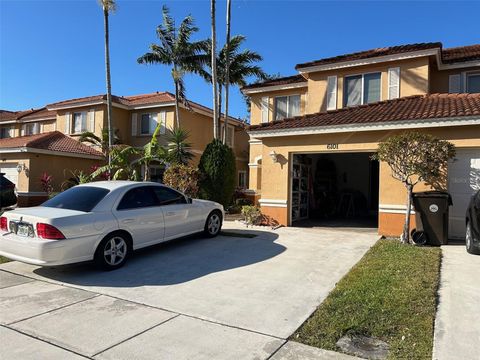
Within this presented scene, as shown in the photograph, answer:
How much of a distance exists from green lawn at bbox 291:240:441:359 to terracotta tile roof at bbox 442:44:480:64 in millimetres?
11097

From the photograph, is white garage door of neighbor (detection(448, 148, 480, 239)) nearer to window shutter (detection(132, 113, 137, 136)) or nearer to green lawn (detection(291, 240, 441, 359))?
green lawn (detection(291, 240, 441, 359))

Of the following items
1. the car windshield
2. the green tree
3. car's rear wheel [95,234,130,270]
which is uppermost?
the green tree

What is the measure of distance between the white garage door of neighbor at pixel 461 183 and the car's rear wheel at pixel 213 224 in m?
6.16

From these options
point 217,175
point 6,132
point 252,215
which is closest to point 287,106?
point 217,175

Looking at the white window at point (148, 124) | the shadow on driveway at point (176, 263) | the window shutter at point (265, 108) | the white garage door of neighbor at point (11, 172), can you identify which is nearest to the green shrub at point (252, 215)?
the shadow on driveway at point (176, 263)

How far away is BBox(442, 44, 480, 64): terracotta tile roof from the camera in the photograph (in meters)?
14.7

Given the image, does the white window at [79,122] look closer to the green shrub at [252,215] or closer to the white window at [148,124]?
the white window at [148,124]

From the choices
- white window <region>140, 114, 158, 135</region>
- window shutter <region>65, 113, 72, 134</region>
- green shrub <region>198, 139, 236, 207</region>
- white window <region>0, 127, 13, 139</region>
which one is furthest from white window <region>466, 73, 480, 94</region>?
white window <region>0, 127, 13, 139</region>

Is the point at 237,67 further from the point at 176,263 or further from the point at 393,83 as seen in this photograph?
the point at 176,263

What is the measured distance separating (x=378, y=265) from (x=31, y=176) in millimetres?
19229

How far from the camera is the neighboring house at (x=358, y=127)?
992 centimetres

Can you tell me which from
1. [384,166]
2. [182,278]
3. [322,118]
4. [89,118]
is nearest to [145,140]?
[89,118]

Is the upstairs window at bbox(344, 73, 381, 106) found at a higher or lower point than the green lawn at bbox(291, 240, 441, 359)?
higher

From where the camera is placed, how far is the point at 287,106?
19219 mm
